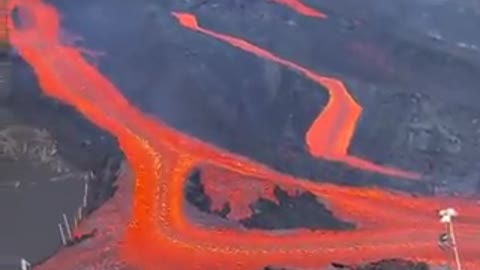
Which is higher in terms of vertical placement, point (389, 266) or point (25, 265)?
point (25, 265)

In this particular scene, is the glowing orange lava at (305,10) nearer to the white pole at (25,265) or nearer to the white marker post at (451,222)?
the white marker post at (451,222)

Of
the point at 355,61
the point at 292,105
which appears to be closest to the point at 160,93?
the point at 292,105

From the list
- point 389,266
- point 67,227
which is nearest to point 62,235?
point 67,227

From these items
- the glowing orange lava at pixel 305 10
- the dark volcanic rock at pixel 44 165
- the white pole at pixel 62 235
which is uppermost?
the glowing orange lava at pixel 305 10

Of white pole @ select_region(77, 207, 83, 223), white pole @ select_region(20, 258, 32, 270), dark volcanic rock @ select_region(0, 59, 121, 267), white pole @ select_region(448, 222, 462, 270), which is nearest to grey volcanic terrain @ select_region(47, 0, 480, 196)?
white pole @ select_region(448, 222, 462, 270)

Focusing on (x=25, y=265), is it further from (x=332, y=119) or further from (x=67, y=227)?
(x=332, y=119)

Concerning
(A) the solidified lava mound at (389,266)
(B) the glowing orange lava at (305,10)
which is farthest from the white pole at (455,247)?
(B) the glowing orange lava at (305,10)
